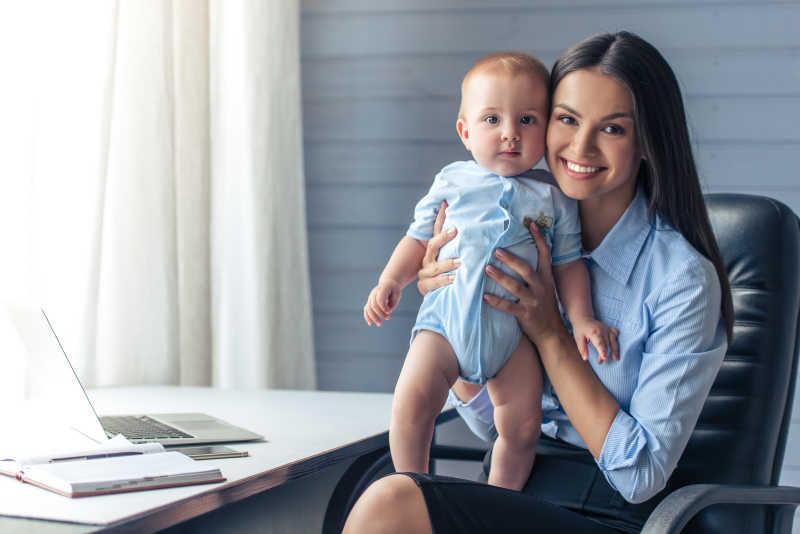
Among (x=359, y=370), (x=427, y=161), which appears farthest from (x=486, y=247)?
(x=359, y=370)

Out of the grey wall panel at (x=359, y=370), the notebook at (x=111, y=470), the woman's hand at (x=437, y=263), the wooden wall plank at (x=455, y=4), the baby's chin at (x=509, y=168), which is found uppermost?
the wooden wall plank at (x=455, y=4)

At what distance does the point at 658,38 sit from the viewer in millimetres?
2615

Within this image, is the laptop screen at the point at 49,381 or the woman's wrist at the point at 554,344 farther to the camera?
the woman's wrist at the point at 554,344

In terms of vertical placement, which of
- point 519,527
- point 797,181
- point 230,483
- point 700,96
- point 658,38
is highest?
point 658,38

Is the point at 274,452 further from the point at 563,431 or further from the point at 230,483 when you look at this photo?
the point at 563,431

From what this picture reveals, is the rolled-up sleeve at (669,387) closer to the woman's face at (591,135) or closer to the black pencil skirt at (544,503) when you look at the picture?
the black pencil skirt at (544,503)

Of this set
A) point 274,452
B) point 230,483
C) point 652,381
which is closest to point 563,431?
point 652,381

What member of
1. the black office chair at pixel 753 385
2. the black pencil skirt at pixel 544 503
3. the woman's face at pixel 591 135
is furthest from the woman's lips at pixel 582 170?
the black pencil skirt at pixel 544 503

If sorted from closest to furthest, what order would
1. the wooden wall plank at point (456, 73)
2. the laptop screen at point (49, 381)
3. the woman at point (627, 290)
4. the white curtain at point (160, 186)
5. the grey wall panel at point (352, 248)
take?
1. the laptop screen at point (49, 381)
2. the woman at point (627, 290)
3. the white curtain at point (160, 186)
4. the wooden wall plank at point (456, 73)
5. the grey wall panel at point (352, 248)

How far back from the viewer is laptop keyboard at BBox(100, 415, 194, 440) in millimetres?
1442

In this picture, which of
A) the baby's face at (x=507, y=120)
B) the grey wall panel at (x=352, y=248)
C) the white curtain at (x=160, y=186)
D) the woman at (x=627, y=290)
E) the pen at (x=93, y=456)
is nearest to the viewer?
the pen at (x=93, y=456)

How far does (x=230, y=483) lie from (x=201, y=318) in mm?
1339

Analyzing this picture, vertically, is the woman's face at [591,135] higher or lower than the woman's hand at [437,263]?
higher

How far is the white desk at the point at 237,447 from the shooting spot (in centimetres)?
102
